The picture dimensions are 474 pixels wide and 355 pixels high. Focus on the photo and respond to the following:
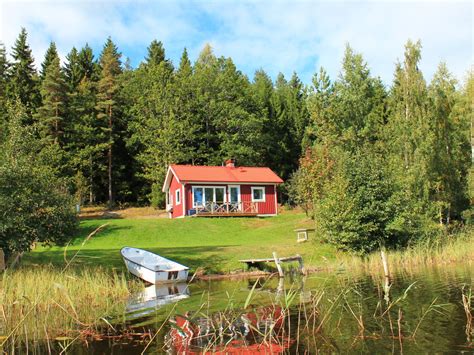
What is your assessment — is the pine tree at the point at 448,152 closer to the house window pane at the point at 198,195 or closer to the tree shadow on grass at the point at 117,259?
the tree shadow on grass at the point at 117,259

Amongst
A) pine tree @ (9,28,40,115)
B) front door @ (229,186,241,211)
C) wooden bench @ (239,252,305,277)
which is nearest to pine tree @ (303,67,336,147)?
front door @ (229,186,241,211)

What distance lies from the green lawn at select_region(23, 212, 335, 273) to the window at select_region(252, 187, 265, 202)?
254 centimetres

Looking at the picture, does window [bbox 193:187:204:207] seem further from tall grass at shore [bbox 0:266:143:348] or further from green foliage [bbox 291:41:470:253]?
tall grass at shore [bbox 0:266:143:348]

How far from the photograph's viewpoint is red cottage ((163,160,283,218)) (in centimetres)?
3522

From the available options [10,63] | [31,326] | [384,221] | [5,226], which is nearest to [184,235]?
[384,221]

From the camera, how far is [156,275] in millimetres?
16656

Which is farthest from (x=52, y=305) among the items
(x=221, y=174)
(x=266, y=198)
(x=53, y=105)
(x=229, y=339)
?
(x=53, y=105)

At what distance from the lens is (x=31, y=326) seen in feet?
32.4

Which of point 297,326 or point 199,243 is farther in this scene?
point 199,243

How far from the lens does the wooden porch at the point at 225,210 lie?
3472 cm

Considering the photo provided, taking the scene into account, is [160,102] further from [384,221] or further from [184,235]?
[384,221]

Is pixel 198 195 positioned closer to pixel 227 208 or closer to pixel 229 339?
pixel 227 208

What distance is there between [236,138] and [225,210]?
13.4 meters

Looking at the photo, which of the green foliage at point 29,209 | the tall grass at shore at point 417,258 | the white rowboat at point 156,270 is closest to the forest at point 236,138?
the green foliage at point 29,209
